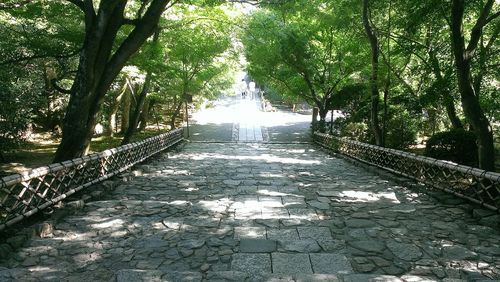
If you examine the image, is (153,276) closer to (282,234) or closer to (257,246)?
(257,246)

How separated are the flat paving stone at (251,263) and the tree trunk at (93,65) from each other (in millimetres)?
5236

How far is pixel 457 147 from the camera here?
1136 cm

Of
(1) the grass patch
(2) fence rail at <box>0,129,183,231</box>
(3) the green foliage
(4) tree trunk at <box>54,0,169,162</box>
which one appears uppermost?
(4) tree trunk at <box>54,0,169,162</box>

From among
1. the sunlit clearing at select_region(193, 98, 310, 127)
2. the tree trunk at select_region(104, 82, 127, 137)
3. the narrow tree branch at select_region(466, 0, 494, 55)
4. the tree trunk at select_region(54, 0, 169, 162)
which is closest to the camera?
the narrow tree branch at select_region(466, 0, 494, 55)

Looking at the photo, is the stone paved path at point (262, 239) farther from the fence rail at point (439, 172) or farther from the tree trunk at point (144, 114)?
the tree trunk at point (144, 114)

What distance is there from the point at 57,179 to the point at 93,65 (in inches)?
113

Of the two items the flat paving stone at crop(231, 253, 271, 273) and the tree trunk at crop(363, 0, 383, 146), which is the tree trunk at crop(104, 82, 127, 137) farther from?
the flat paving stone at crop(231, 253, 271, 273)

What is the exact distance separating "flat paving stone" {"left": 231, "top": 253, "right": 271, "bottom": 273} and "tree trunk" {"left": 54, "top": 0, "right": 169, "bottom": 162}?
5236 mm

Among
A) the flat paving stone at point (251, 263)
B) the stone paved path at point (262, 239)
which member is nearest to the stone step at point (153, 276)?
the stone paved path at point (262, 239)

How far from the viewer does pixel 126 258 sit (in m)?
4.38

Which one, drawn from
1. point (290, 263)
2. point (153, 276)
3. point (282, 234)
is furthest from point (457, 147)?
point (153, 276)

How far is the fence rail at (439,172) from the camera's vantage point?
20.4 feet

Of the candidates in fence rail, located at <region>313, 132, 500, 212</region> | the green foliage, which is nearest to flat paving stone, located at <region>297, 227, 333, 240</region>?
fence rail, located at <region>313, 132, 500, 212</region>

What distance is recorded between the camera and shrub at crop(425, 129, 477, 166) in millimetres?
11242
